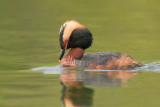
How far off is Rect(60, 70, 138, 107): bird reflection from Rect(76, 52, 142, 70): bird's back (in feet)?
1.03

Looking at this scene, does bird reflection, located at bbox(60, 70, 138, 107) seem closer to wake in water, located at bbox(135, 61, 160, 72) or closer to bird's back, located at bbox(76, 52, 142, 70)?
bird's back, located at bbox(76, 52, 142, 70)

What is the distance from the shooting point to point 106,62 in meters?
14.7

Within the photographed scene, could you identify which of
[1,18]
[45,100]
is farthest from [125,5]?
[45,100]

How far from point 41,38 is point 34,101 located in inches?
445

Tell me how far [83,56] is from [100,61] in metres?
0.71

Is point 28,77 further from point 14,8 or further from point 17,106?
point 14,8

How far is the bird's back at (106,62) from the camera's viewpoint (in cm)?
1468

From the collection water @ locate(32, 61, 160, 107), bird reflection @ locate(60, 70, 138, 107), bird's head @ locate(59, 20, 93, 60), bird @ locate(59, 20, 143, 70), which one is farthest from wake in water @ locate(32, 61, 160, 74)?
bird's head @ locate(59, 20, 93, 60)

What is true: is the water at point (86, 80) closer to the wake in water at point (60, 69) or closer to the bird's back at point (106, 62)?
the wake in water at point (60, 69)

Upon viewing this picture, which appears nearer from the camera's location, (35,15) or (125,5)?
(35,15)

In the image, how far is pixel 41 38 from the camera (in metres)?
22.1

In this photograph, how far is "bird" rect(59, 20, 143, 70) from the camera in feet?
48.3

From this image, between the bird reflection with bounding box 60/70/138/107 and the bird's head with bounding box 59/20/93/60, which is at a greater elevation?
the bird's head with bounding box 59/20/93/60

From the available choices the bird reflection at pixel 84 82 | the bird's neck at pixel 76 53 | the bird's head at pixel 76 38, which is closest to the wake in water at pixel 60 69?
the bird reflection at pixel 84 82
